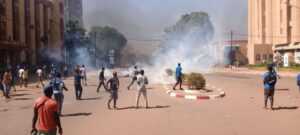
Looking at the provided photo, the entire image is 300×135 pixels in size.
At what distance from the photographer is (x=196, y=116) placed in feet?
43.1

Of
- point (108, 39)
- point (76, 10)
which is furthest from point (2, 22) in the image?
point (76, 10)

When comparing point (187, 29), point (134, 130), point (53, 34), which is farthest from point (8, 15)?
point (187, 29)

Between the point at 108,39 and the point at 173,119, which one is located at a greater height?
the point at 108,39

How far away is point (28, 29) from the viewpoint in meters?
55.9

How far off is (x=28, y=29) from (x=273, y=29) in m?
42.3

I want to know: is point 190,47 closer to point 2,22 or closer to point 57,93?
point 2,22

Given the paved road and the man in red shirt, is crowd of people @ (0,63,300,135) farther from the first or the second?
the paved road

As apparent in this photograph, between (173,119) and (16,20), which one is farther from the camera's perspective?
(16,20)

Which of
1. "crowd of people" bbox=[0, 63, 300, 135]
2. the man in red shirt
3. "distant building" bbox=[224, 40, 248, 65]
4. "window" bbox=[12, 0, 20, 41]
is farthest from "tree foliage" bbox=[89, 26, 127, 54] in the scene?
the man in red shirt

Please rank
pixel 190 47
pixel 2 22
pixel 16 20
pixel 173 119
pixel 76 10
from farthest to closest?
pixel 76 10 < pixel 190 47 < pixel 16 20 < pixel 2 22 < pixel 173 119

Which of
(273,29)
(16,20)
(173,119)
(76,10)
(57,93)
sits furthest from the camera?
(76,10)

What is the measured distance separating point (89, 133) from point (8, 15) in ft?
130

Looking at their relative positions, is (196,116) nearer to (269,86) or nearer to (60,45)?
(269,86)

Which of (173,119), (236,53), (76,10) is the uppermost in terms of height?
(76,10)
